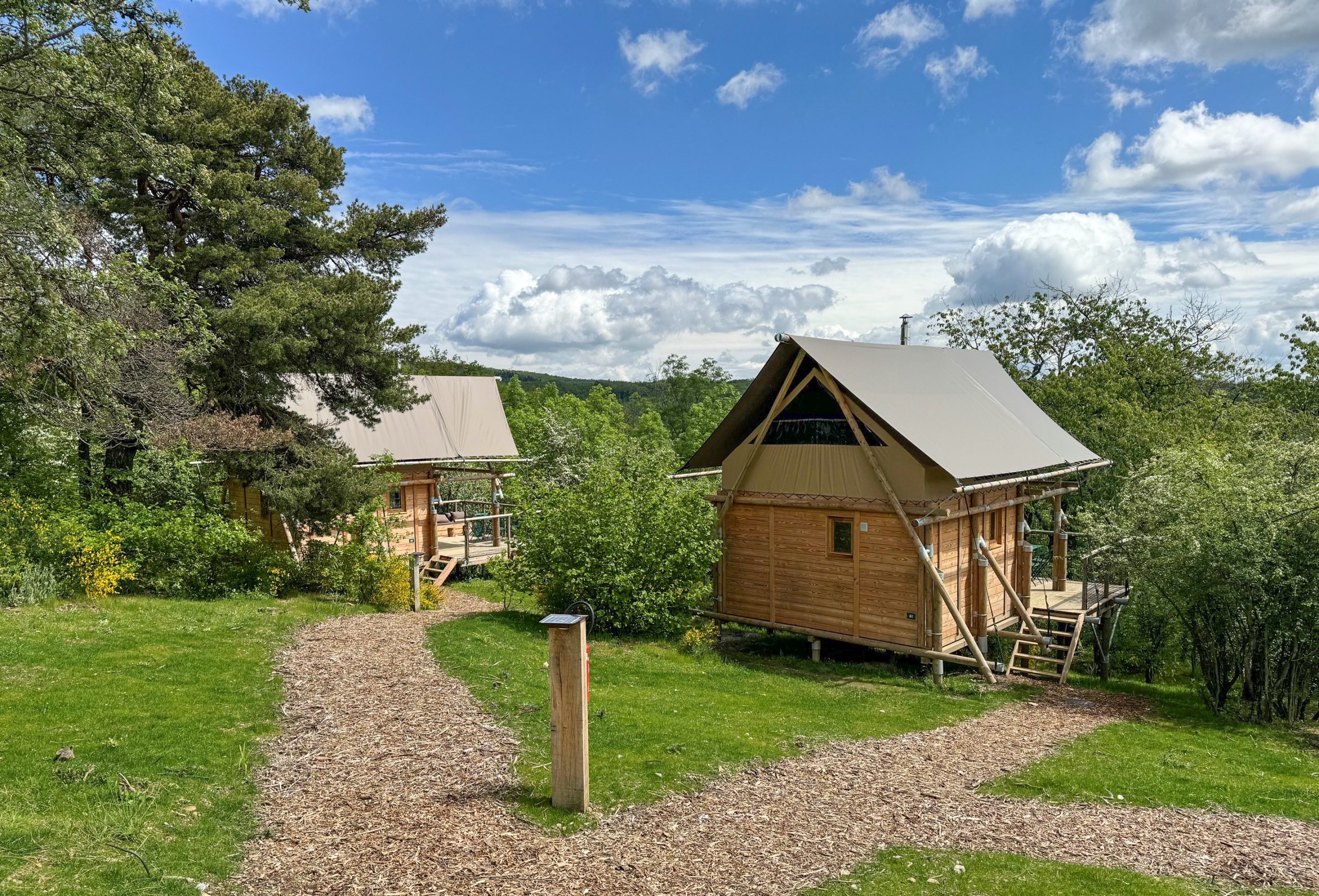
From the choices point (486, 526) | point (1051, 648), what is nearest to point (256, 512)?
point (486, 526)

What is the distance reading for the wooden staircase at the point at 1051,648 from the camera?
17766 millimetres

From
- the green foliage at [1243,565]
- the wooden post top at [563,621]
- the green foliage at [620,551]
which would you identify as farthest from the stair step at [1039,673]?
the wooden post top at [563,621]

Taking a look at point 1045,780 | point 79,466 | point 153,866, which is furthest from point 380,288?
point 1045,780

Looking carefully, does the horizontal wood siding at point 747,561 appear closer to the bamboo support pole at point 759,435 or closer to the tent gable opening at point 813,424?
the bamboo support pole at point 759,435

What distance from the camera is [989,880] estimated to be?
722 centimetres

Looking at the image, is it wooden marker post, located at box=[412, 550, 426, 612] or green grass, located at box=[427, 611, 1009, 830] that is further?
wooden marker post, located at box=[412, 550, 426, 612]

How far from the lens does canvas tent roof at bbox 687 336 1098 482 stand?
16672 mm

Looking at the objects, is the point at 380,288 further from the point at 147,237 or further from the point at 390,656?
the point at 390,656

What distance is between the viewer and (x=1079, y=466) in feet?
68.0

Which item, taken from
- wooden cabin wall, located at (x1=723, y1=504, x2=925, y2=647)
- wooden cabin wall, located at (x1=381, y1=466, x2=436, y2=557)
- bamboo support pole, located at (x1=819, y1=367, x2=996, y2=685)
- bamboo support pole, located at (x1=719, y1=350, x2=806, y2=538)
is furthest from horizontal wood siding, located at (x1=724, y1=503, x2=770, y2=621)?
wooden cabin wall, located at (x1=381, y1=466, x2=436, y2=557)

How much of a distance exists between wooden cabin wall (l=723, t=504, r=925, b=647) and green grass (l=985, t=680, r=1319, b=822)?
168 inches

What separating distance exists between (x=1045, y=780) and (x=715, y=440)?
1077cm

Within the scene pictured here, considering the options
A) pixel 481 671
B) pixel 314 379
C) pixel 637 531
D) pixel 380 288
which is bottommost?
pixel 481 671

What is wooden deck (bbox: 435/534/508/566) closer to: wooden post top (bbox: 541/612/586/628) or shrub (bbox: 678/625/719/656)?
shrub (bbox: 678/625/719/656)
